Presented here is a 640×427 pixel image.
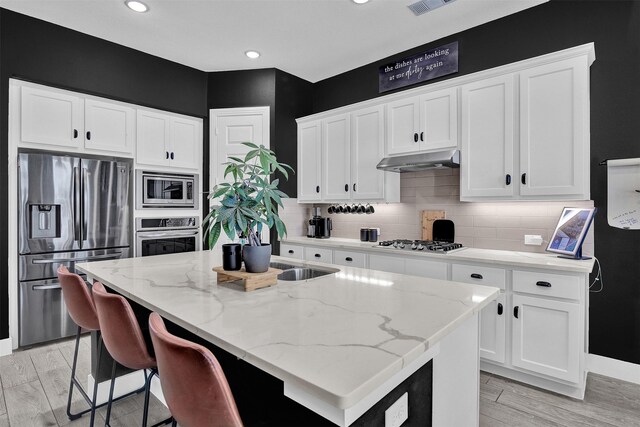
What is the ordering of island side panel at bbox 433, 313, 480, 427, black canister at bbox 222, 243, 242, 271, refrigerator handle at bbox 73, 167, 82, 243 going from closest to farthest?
island side panel at bbox 433, 313, 480, 427 < black canister at bbox 222, 243, 242, 271 < refrigerator handle at bbox 73, 167, 82, 243

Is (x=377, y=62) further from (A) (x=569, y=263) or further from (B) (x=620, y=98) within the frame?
(A) (x=569, y=263)

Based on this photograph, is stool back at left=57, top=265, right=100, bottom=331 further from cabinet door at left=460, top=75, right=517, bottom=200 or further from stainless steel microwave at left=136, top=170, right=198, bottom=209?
cabinet door at left=460, top=75, right=517, bottom=200

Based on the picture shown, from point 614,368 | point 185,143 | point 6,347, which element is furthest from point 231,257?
A: point 185,143

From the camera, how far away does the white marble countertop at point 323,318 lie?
829mm

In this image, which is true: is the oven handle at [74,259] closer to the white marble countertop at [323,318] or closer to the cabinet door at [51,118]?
the cabinet door at [51,118]

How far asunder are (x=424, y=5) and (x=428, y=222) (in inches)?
79.3

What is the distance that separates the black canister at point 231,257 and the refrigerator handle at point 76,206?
8.37 ft

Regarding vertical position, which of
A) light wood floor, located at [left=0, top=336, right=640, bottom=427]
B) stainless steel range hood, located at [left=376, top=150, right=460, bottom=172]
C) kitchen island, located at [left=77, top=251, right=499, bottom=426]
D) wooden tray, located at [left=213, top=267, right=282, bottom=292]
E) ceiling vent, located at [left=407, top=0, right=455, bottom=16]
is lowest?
light wood floor, located at [left=0, top=336, right=640, bottom=427]

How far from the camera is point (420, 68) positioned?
378 centimetres

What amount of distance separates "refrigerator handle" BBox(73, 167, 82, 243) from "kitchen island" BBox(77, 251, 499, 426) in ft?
5.61

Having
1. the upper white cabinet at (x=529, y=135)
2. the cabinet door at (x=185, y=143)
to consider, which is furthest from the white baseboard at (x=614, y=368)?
the cabinet door at (x=185, y=143)

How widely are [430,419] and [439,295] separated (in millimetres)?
472

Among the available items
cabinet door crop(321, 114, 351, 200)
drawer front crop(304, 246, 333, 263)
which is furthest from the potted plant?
cabinet door crop(321, 114, 351, 200)

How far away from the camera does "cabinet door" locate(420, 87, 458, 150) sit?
318 centimetres
